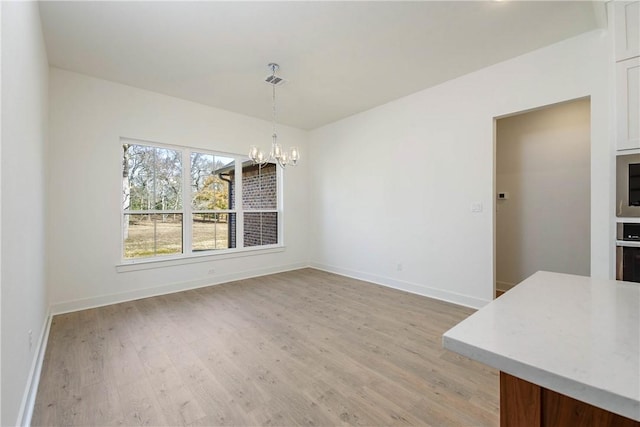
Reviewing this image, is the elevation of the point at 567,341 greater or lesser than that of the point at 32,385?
greater

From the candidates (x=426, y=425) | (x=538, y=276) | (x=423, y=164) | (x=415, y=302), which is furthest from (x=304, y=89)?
(x=426, y=425)

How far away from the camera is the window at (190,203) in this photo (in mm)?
3994

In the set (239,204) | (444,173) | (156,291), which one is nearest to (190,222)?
(239,204)

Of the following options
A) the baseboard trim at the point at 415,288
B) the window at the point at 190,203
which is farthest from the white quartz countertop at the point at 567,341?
the window at the point at 190,203

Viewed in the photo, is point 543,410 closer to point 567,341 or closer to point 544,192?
point 567,341

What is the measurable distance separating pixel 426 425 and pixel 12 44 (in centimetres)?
309

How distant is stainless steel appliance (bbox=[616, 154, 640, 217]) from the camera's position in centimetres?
233

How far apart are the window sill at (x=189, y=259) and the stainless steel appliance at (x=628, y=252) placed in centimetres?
456

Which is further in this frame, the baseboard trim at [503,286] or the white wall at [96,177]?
the baseboard trim at [503,286]

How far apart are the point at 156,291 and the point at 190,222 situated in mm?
1093

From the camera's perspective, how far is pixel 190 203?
4.44 m

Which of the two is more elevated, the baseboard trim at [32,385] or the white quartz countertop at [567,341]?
the white quartz countertop at [567,341]

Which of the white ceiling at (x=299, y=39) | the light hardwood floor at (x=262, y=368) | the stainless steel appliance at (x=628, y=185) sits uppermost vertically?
the white ceiling at (x=299, y=39)

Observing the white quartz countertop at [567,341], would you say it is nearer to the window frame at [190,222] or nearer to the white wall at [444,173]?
the white wall at [444,173]
